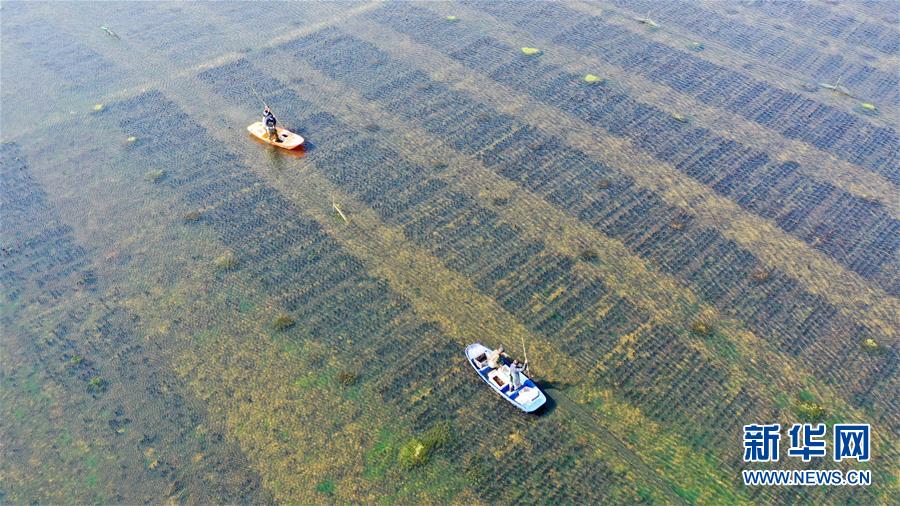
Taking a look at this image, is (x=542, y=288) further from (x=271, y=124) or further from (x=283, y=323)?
(x=271, y=124)

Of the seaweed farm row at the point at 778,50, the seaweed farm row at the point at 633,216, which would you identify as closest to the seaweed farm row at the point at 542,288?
the seaweed farm row at the point at 633,216

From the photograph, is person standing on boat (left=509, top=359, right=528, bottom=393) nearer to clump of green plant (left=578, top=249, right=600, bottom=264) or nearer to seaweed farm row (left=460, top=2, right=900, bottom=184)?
clump of green plant (left=578, top=249, right=600, bottom=264)

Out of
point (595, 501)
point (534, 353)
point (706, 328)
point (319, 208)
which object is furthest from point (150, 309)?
point (706, 328)

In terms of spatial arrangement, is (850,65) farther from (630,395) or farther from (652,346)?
(630,395)

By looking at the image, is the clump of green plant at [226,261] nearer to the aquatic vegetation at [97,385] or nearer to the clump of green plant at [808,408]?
the aquatic vegetation at [97,385]

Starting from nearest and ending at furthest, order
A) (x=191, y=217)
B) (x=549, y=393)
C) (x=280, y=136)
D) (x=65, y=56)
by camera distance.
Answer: (x=549, y=393) < (x=191, y=217) < (x=280, y=136) < (x=65, y=56)

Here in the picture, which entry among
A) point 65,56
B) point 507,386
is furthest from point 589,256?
point 65,56
